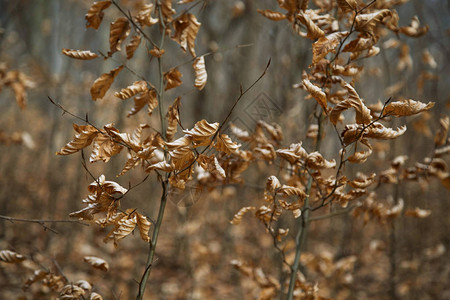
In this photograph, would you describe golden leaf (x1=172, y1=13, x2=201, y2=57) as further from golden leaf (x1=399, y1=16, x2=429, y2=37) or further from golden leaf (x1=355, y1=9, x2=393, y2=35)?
golden leaf (x1=399, y1=16, x2=429, y2=37)

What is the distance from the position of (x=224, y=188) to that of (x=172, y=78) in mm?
Answer: 2307

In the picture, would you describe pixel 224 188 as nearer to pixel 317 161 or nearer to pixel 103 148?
pixel 317 161

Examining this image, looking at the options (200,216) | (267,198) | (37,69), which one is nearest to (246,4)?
(37,69)

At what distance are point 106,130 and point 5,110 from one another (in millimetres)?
5569

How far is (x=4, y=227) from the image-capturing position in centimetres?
372

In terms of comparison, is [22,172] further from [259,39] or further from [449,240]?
[449,240]

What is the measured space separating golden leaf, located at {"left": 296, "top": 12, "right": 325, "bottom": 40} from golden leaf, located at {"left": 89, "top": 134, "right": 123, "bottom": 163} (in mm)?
708

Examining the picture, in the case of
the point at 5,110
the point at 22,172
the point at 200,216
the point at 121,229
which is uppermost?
the point at 121,229

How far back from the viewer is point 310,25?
1.06 metres

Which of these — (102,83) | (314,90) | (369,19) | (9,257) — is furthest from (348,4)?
(9,257)

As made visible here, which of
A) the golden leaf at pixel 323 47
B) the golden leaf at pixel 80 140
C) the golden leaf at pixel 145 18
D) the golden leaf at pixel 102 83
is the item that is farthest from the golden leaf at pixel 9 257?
the golden leaf at pixel 323 47

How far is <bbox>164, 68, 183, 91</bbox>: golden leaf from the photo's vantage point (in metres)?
1.24

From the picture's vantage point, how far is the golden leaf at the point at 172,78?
1244 mm

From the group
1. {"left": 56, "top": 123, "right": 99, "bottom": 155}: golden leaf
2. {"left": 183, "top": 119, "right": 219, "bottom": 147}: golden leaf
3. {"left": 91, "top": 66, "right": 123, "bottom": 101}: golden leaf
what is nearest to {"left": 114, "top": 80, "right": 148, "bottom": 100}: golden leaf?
{"left": 91, "top": 66, "right": 123, "bottom": 101}: golden leaf
